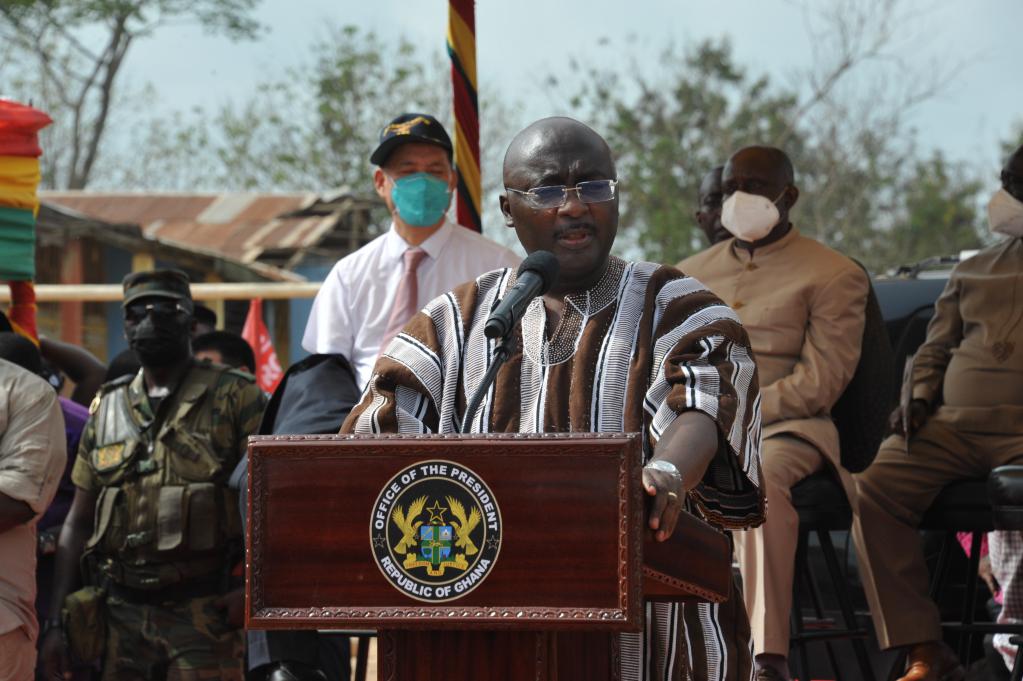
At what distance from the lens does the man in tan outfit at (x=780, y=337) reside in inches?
223

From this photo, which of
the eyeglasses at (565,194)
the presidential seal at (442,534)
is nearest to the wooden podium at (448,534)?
the presidential seal at (442,534)

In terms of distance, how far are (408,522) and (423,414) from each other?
0.85 metres

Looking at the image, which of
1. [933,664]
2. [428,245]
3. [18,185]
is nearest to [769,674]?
[933,664]

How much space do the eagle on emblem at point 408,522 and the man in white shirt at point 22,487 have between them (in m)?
3.54

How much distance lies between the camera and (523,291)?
3.10 metres

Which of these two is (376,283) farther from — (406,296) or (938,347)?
(938,347)

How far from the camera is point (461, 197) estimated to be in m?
6.46

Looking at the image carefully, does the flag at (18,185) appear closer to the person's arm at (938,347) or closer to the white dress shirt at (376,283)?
the white dress shirt at (376,283)

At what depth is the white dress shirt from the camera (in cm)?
553

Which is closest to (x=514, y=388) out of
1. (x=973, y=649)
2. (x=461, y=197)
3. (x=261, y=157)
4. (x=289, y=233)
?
(x=461, y=197)

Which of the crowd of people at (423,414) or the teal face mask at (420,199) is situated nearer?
the crowd of people at (423,414)

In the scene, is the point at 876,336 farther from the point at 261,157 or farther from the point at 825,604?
the point at 261,157

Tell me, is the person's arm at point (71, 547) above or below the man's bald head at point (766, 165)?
below

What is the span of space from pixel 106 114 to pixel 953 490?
A: 31.3 m
